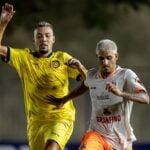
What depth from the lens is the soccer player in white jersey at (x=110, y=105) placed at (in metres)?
11.1

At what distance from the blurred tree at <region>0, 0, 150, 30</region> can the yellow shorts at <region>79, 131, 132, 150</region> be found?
9917 millimetres

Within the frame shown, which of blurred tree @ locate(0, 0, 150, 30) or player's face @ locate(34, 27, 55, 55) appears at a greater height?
player's face @ locate(34, 27, 55, 55)

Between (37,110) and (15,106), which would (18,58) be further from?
(15,106)

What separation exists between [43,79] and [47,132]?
61 centimetres

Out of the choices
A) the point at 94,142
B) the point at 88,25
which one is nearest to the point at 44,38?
the point at 94,142

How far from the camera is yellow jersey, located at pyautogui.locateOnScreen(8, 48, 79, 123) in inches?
473

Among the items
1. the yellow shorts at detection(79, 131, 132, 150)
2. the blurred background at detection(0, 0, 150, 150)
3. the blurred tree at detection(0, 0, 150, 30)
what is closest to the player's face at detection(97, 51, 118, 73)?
the yellow shorts at detection(79, 131, 132, 150)

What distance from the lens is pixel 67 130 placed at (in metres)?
12.2

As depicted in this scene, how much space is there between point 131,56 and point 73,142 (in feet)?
24.8

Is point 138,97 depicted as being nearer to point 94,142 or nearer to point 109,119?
point 109,119

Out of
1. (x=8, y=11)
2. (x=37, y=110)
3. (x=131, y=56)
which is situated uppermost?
(x=8, y=11)

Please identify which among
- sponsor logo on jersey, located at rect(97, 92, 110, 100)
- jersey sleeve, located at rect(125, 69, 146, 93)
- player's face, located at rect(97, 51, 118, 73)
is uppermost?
player's face, located at rect(97, 51, 118, 73)

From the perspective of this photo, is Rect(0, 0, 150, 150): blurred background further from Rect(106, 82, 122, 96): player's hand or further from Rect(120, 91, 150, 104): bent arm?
Rect(106, 82, 122, 96): player's hand

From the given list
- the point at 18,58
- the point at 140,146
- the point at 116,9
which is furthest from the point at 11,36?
the point at 18,58
